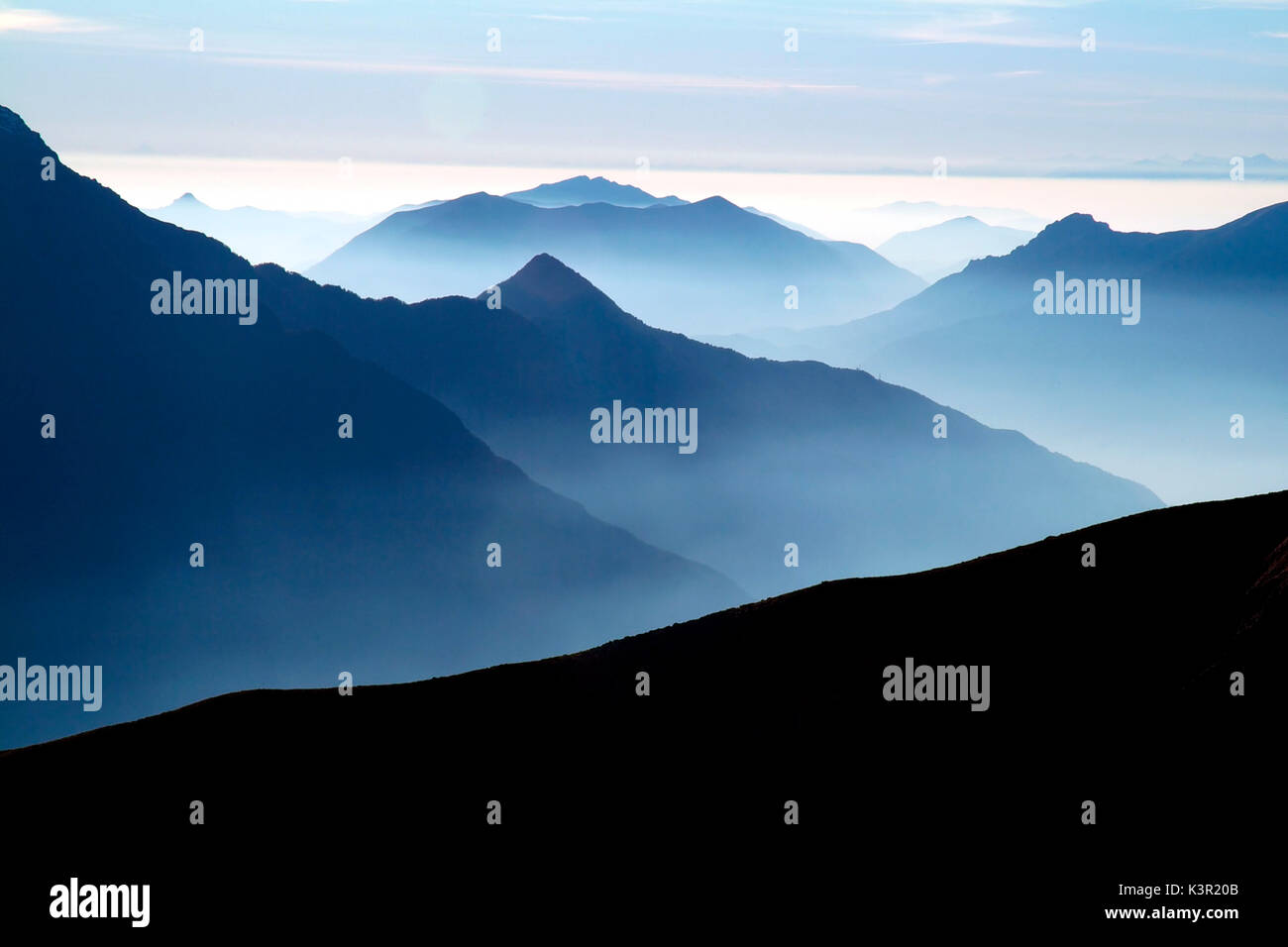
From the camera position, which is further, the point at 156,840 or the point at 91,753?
the point at 91,753

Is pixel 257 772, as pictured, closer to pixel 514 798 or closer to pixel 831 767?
pixel 514 798

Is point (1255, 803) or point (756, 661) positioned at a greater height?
point (756, 661)
